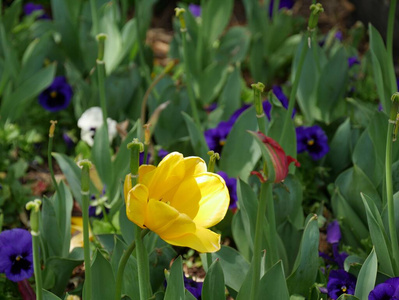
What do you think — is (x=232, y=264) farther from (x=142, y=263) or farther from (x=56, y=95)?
(x=56, y=95)

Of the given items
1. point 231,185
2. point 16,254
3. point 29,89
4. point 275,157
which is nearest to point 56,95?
point 29,89

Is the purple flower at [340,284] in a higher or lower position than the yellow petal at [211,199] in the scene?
lower

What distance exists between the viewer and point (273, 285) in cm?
132

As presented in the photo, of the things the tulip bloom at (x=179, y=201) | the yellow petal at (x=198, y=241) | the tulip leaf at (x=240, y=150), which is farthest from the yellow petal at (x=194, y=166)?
the tulip leaf at (x=240, y=150)

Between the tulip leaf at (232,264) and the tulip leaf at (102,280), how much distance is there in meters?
0.32

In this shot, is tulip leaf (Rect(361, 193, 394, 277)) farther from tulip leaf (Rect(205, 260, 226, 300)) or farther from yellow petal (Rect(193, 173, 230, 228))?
yellow petal (Rect(193, 173, 230, 228))

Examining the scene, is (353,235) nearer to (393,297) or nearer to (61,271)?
(393,297)

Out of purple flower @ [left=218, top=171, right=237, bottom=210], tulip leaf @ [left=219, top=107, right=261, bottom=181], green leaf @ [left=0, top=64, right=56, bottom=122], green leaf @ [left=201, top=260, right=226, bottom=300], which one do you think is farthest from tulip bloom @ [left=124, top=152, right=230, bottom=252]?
green leaf @ [left=0, top=64, right=56, bottom=122]

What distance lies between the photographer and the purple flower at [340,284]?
151 cm

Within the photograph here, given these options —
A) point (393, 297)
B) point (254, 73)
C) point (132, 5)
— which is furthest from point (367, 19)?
point (393, 297)

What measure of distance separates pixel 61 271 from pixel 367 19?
6.96ft

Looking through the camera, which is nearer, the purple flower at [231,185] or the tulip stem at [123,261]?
the tulip stem at [123,261]

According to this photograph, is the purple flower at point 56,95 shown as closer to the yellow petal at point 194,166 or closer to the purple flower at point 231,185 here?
the purple flower at point 231,185

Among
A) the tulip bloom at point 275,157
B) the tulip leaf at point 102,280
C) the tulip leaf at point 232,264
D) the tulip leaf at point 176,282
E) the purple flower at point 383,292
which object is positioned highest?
the tulip bloom at point 275,157
